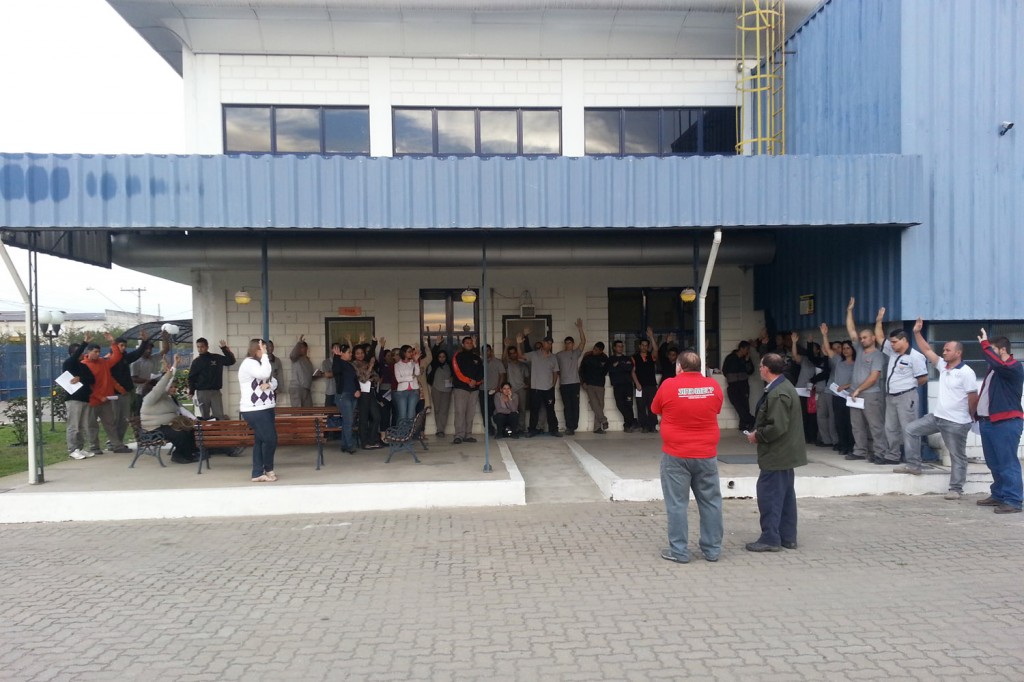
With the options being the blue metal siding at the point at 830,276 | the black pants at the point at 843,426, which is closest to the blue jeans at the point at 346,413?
the black pants at the point at 843,426

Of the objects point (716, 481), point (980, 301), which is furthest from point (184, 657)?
point (980, 301)

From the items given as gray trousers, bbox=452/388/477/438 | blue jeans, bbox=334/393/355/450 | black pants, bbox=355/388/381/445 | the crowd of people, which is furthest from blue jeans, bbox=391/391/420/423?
gray trousers, bbox=452/388/477/438

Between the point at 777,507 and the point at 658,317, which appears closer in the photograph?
the point at 777,507

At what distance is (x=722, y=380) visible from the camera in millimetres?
13727

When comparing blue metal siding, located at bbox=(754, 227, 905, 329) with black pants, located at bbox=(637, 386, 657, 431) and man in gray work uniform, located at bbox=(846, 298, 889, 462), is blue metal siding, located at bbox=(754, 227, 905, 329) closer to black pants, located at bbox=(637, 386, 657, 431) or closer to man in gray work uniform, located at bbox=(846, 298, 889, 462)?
man in gray work uniform, located at bbox=(846, 298, 889, 462)

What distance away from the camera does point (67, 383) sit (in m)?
10.6

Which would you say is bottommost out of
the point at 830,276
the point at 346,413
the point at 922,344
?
the point at 346,413

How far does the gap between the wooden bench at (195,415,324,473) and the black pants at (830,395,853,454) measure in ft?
24.1

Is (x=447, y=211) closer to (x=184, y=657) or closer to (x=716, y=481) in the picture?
(x=716, y=481)

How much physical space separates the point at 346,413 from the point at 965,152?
9406 mm

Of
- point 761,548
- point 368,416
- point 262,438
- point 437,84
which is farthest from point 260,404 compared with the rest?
point 437,84

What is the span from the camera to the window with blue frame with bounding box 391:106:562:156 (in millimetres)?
13609

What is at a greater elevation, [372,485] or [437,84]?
[437,84]

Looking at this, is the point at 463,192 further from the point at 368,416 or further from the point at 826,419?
the point at 826,419
